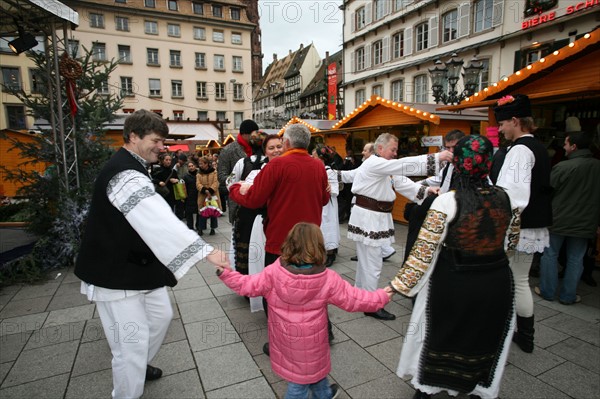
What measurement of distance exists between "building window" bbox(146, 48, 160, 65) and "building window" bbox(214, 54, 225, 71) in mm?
6437

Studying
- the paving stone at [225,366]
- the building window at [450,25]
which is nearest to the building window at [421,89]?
the building window at [450,25]

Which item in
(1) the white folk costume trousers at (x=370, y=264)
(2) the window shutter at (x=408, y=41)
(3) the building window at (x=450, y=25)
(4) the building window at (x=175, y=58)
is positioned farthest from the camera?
(4) the building window at (x=175, y=58)

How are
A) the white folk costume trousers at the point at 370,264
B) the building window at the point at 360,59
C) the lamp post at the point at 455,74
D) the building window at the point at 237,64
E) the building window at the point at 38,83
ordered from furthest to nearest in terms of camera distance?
the building window at the point at 237,64 < the building window at the point at 360,59 < the lamp post at the point at 455,74 < the building window at the point at 38,83 < the white folk costume trousers at the point at 370,264

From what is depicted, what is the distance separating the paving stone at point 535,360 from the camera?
2.85 m

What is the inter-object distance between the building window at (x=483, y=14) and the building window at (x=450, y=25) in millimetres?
1237

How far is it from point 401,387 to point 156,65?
1636 inches

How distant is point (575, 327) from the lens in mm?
3543

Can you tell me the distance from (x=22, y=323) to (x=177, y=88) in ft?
127

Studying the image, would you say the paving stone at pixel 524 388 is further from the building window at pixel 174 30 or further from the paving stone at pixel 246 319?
the building window at pixel 174 30

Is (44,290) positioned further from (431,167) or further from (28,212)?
(431,167)

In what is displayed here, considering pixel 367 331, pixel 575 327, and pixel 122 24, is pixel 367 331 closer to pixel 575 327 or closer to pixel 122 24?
pixel 575 327

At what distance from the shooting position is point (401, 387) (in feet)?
8.62

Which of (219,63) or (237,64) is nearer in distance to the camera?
(219,63)

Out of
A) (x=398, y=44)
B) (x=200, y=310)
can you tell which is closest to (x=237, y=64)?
(x=398, y=44)
